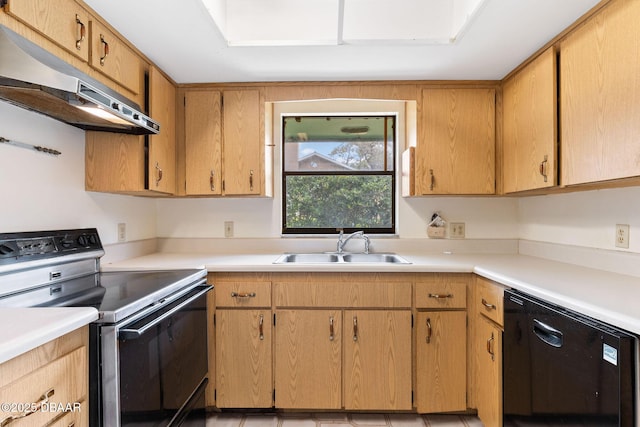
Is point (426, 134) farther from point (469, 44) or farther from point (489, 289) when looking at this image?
point (489, 289)

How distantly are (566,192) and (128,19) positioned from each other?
8.18 ft

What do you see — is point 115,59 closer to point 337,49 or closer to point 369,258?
point 337,49

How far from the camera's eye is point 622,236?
1.49 metres

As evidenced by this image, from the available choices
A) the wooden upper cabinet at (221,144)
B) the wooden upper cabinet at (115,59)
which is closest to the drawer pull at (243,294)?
the wooden upper cabinet at (221,144)

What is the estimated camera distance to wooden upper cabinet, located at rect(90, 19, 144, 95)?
1399 millimetres

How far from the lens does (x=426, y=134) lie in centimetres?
206

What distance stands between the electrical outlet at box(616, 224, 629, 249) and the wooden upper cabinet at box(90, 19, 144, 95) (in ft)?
8.46

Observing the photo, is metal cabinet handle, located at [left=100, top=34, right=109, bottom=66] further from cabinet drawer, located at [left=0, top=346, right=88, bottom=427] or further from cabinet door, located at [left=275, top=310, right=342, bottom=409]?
cabinet door, located at [left=275, top=310, right=342, bottom=409]

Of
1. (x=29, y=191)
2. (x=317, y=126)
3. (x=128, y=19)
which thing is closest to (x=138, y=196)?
(x=29, y=191)

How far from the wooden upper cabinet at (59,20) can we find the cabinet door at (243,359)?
→ 142 centimetres

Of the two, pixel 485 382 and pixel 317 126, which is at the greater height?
pixel 317 126

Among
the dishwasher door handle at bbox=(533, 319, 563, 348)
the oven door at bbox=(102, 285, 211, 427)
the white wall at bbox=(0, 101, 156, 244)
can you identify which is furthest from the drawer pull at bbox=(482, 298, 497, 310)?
the white wall at bbox=(0, 101, 156, 244)

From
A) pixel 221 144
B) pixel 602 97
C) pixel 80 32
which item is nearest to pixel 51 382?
pixel 80 32

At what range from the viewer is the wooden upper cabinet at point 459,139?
2.05m
